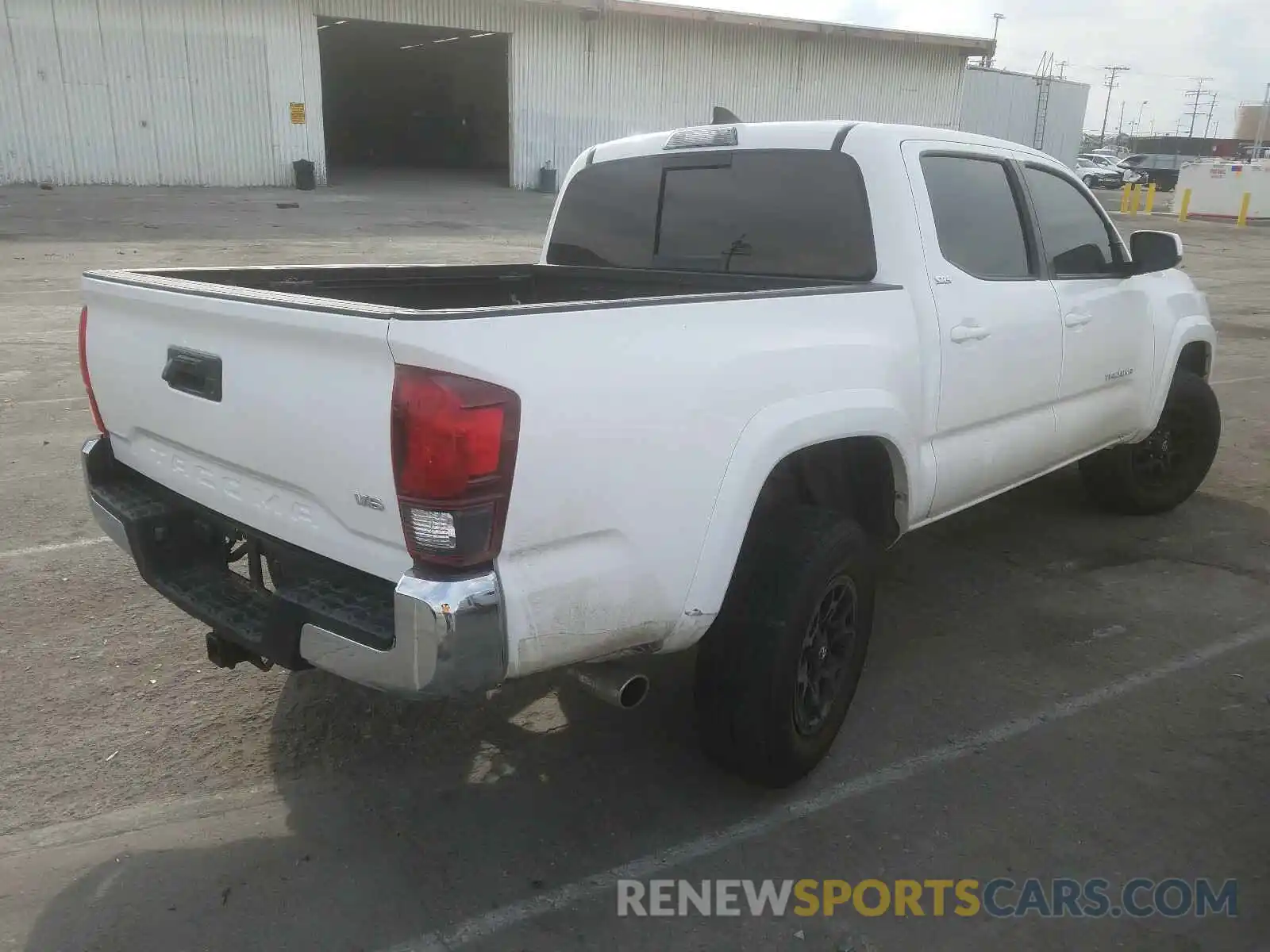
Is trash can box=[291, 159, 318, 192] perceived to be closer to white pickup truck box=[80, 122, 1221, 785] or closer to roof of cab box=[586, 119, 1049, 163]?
white pickup truck box=[80, 122, 1221, 785]

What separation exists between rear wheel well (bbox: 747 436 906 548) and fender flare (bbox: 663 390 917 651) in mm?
183

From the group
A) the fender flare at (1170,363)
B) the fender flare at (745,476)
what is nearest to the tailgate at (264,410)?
the fender flare at (745,476)

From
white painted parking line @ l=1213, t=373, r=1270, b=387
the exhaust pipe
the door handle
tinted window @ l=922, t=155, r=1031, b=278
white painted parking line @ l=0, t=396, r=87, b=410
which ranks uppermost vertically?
tinted window @ l=922, t=155, r=1031, b=278

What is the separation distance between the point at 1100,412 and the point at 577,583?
3.25 metres

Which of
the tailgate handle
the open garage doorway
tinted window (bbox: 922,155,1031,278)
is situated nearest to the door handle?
tinted window (bbox: 922,155,1031,278)

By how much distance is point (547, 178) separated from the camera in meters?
28.6

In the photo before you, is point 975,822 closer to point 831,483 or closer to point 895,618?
point 831,483

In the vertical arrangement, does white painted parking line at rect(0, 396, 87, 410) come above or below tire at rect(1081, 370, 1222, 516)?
below

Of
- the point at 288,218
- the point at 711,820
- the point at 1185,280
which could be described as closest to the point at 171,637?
the point at 711,820

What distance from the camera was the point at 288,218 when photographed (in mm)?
20391

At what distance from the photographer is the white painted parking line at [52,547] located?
4.71 meters

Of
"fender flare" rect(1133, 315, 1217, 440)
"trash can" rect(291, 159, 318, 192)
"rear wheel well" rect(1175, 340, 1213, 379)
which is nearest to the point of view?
"fender flare" rect(1133, 315, 1217, 440)

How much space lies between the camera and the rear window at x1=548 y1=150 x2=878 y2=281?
141 inches

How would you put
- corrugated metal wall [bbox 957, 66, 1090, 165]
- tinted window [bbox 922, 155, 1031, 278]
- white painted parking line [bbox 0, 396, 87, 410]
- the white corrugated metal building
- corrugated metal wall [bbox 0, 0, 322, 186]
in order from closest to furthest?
tinted window [bbox 922, 155, 1031, 278] → white painted parking line [bbox 0, 396, 87, 410] → corrugated metal wall [bbox 0, 0, 322, 186] → the white corrugated metal building → corrugated metal wall [bbox 957, 66, 1090, 165]
